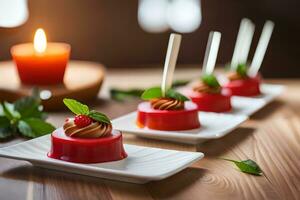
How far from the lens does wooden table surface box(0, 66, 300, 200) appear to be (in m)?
1.27

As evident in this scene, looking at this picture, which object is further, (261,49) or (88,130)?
(261,49)

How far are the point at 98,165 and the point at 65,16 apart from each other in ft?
6.31

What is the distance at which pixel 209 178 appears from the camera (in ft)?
4.52

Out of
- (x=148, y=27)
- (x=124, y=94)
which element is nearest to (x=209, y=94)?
(x=124, y=94)

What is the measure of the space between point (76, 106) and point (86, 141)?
8 centimetres

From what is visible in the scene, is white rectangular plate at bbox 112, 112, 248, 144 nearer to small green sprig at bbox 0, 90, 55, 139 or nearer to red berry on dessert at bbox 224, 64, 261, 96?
small green sprig at bbox 0, 90, 55, 139

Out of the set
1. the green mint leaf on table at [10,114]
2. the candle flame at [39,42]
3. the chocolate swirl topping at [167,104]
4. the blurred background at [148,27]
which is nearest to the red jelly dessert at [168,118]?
the chocolate swirl topping at [167,104]

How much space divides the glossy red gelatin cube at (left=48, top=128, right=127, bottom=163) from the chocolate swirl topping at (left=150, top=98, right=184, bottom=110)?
33 centimetres

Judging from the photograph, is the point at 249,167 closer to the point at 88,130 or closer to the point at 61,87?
the point at 88,130

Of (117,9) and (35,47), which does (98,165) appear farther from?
(117,9)

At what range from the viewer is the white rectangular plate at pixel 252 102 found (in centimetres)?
204

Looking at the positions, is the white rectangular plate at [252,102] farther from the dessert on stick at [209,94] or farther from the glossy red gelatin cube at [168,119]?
the glossy red gelatin cube at [168,119]

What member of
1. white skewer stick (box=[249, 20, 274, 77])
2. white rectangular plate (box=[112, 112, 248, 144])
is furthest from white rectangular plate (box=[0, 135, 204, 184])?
white skewer stick (box=[249, 20, 274, 77])

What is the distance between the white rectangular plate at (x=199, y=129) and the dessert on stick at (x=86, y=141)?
23 centimetres
